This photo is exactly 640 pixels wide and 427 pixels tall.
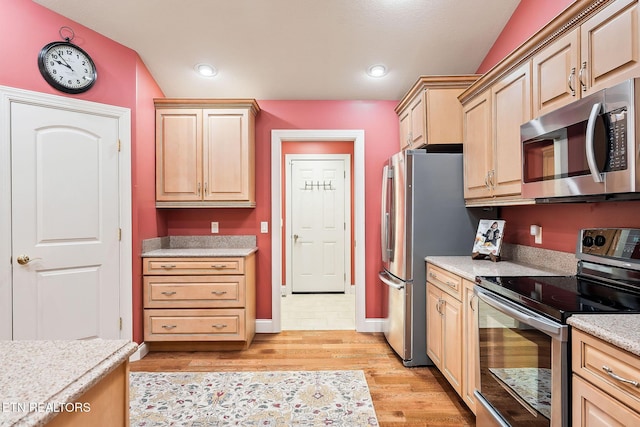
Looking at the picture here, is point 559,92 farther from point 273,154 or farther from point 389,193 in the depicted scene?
point 273,154

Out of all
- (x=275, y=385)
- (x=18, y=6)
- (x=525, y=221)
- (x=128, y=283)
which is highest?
(x=18, y=6)

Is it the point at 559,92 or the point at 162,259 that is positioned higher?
the point at 559,92

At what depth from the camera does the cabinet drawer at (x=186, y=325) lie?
2.87 m

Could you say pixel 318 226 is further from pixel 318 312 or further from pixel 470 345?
pixel 470 345

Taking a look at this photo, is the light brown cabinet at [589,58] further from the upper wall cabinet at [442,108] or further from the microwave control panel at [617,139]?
the upper wall cabinet at [442,108]

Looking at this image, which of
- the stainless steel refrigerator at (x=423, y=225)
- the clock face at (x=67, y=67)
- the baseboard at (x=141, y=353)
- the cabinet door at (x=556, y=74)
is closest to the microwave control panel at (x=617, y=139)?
the cabinet door at (x=556, y=74)

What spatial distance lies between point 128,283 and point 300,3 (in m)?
2.65

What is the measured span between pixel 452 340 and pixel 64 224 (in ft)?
9.57

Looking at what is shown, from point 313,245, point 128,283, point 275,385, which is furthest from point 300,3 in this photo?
point 313,245

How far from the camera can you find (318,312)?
162 inches

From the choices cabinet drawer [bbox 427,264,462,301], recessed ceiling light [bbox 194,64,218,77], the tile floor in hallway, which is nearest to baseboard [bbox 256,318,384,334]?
the tile floor in hallway

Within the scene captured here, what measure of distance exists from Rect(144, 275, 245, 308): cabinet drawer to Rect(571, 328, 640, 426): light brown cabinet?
2419 mm

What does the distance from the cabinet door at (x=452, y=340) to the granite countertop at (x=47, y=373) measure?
1816 millimetres

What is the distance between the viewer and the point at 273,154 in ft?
Answer: 11.2
